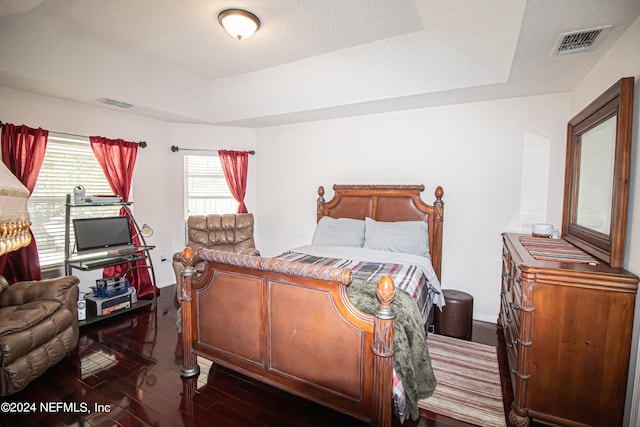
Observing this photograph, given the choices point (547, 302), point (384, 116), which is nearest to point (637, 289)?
point (547, 302)

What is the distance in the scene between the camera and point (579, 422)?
72.5 inches

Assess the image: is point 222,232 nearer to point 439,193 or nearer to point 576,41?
point 439,193

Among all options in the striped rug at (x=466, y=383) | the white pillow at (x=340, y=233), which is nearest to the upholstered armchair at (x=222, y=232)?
the white pillow at (x=340, y=233)

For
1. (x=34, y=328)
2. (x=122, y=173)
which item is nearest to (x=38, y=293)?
(x=34, y=328)

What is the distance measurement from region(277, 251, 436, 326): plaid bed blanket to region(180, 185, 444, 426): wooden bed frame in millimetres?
769

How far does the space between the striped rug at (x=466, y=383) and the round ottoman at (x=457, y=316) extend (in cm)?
9

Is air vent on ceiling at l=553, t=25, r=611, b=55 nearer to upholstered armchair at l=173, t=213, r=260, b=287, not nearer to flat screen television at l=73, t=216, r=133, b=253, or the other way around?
upholstered armchair at l=173, t=213, r=260, b=287

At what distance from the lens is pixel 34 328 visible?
239 centimetres

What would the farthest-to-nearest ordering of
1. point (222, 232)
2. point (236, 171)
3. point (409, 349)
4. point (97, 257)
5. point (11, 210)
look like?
point (236, 171) < point (222, 232) < point (97, 257) < point (409, 349) < point (11, 210)

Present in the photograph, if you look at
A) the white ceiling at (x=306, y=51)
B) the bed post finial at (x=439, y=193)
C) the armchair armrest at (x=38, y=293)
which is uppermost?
the white ceiling at (x=306, y=51)

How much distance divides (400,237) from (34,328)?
11.1 feet

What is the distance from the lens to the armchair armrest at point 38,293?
266 centimetres

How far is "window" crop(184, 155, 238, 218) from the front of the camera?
4922 millimetres

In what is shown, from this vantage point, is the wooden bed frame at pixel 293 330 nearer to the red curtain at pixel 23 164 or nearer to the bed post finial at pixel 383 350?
the bed post finial at pixel 383 350
